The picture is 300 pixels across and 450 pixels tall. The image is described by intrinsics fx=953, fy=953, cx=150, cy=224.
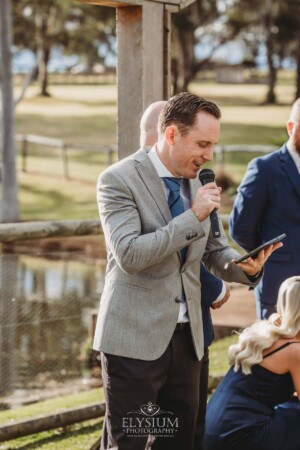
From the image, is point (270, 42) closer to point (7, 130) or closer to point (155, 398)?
point (7, 130)

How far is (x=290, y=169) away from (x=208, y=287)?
1346 mm

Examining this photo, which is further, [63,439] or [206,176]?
[63,439]

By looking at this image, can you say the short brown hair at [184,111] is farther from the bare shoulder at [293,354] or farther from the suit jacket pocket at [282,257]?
the suit jacket pocket at [282,257]

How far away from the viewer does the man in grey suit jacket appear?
133 inches

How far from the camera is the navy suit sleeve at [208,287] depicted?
3.94m

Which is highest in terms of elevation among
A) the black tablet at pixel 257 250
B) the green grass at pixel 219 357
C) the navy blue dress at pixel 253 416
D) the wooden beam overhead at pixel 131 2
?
the wooden beam overhead at pixel 131 2

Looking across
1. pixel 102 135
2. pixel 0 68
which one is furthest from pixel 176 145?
pixel 102 135

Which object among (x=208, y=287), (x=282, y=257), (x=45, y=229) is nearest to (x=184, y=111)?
(x=208, y=287)

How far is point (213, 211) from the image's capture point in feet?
11.4

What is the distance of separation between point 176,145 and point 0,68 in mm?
20482

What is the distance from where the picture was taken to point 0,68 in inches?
915

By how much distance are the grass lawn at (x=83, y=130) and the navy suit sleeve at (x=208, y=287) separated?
23.9 feet

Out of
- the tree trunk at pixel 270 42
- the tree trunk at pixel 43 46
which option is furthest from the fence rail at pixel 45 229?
the tree trunk at pixel 270 42

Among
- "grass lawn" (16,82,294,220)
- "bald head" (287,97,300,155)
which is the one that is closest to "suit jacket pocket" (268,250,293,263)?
"bald head" (287,97,300,155)
